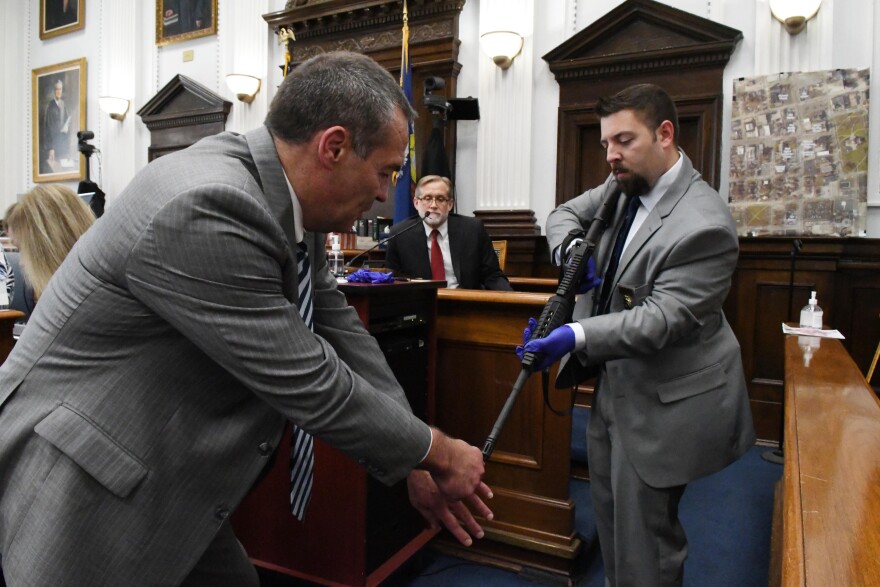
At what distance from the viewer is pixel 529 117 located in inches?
205

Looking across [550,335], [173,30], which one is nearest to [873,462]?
[550,335]

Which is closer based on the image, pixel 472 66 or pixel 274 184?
pixel 274 184

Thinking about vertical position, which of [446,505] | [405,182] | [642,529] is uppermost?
[405,182]

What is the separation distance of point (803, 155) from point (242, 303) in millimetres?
4249

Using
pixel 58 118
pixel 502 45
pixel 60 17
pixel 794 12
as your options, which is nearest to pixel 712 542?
pixel 794 12

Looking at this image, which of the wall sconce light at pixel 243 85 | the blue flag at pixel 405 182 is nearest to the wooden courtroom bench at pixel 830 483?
the blue flag at pixel 405 182

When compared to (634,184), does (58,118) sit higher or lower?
higher

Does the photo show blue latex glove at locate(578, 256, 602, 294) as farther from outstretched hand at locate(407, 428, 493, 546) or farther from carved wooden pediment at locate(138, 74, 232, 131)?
carved wooden pediment at locate(138, 74, 232, 131)

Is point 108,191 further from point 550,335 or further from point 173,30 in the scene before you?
point 550,335

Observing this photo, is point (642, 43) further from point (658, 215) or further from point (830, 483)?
point (830, 483)

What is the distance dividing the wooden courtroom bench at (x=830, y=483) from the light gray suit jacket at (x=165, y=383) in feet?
1.90

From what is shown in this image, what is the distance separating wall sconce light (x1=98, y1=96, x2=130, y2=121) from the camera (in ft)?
24.4

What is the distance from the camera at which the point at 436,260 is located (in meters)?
3.57

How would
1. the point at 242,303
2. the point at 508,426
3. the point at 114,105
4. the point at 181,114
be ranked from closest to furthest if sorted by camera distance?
1. the point at 242,303
2. the point at 508,426
3. the point at 181,114
4. the point at 114,105
